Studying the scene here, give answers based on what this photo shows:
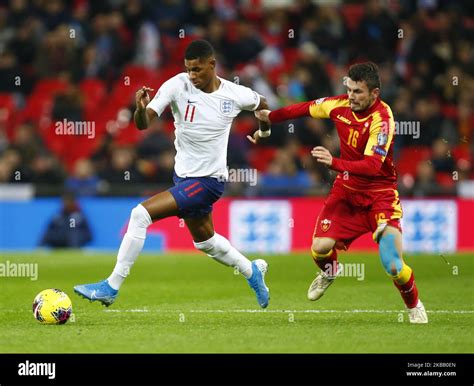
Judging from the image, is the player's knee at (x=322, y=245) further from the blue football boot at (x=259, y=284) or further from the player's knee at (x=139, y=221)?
the player's knee at (x=139, y=221)

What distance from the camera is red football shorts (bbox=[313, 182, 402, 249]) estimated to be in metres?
9.87

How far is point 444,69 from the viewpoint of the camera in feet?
68.0

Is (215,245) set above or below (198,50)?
below

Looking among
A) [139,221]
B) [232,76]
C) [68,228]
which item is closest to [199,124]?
[139,221]

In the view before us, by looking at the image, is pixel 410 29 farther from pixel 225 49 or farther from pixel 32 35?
pixel 32 35

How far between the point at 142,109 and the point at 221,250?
5.51 ft

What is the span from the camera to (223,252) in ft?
33.5

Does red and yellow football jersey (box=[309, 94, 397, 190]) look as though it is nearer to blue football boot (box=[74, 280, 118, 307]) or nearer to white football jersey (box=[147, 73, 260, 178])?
white football jersey (box=[147, 73, 260, 178])

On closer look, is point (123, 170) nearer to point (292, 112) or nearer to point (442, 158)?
point (442, 158)

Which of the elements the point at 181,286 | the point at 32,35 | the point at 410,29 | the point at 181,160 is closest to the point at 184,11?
the point at 32,35

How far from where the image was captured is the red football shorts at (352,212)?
9867mm

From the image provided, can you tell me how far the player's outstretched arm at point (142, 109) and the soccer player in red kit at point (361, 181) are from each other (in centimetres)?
141

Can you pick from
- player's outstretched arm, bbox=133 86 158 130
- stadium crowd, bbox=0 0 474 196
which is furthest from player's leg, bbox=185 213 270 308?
stadium crowd, bbox=0 0 474 196
